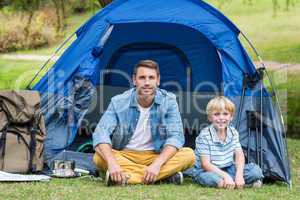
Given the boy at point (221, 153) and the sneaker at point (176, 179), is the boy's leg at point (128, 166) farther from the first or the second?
the boy at point (221, 153)

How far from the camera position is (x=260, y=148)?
5172 millimetres

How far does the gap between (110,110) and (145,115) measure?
28 centimetres

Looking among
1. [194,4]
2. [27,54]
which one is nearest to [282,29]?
[27,54]

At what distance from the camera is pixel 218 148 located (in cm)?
480

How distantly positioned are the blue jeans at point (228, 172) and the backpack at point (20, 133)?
1326mm

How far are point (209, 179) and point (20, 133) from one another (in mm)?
1611

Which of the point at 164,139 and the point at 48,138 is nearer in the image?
the point at 164,139

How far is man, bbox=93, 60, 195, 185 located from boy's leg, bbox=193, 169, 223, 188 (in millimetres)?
113

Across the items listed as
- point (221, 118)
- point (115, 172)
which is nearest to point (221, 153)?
point (221, 118)

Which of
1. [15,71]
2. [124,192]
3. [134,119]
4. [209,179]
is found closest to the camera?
[124,192]

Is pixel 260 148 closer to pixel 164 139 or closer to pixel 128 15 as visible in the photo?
pixel 164 139

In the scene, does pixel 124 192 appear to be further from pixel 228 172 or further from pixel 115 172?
pixel 228 172

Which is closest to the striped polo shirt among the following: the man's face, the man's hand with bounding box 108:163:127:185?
the man's face

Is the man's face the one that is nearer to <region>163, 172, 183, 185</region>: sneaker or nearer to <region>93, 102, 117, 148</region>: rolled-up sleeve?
<region>93, 102, 117, 148</region>: rolled-up sleeve
